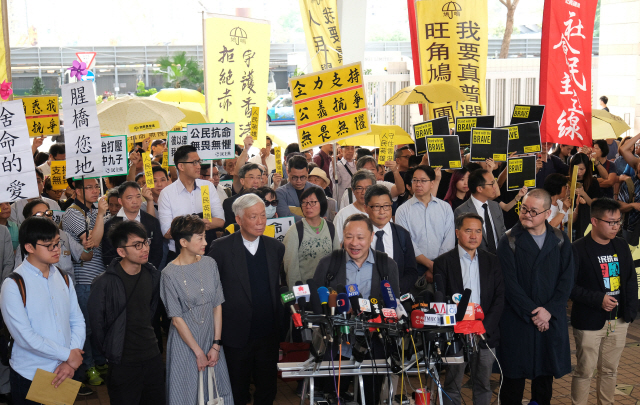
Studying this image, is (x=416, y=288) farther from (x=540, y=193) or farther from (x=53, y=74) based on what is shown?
(x=53, y=74)

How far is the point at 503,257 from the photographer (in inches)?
185

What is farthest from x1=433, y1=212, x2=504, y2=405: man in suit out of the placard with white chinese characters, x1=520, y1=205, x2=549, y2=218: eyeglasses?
the placard with white chinese characters

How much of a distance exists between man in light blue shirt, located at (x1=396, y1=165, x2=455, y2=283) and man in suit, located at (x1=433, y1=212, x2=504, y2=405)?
949 millimetres

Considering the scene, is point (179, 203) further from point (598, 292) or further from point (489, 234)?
point (598, 292)

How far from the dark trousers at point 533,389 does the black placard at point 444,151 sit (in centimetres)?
257

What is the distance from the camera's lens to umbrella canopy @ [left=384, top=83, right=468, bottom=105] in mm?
8336

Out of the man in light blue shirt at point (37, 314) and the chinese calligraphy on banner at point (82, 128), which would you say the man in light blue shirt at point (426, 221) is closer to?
the chinese calligraphy on banner at point (82, 128)

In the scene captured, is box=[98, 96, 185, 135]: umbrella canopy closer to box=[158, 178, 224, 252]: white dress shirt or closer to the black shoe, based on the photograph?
box=[158, 178, 224, 252]: white dress shirt

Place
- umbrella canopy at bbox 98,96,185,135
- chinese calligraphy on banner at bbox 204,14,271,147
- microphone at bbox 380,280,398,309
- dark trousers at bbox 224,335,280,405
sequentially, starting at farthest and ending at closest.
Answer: chinese calligraphy on banner at bbox 204,14,271,147 → umbrella canopy at bbox 98,96,185,135 → dark trousers at bbox 224,335,280,405 → microphone at bbox 380,280,398,309

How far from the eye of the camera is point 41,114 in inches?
271

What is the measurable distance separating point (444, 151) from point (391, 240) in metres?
2.00

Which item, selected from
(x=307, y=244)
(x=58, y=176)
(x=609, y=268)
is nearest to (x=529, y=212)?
(x=609, y=268)

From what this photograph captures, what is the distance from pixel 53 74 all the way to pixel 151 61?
5814mm

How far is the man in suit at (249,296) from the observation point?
4.54m
